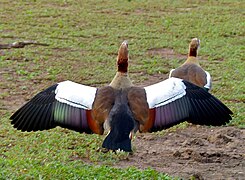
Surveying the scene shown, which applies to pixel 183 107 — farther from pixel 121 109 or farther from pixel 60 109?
pixel 60 109

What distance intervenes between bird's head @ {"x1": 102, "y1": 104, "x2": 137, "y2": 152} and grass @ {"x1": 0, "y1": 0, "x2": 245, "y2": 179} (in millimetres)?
322

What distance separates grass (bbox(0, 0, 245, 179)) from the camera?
5812mm

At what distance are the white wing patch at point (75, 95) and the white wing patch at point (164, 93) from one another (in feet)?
1.49

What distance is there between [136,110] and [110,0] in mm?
9633

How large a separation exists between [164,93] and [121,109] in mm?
357

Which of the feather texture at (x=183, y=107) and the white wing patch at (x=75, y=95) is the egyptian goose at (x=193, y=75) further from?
the white wing patch at (x=75, y=95)

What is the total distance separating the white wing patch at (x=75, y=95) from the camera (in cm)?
529

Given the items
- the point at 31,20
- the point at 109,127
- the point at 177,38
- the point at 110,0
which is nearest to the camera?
the point at 109,127

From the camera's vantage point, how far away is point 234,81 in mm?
8664

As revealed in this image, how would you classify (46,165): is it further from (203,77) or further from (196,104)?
(203,77)

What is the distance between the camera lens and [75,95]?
530cm

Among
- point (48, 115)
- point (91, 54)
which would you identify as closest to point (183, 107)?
point (48, 115)

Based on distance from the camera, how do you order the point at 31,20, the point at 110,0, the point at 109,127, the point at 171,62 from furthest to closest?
the point at 110,0 → the point at 31,20 → the point at 171,62 → the point at 109,127

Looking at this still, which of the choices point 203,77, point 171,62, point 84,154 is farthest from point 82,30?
point 84,154
